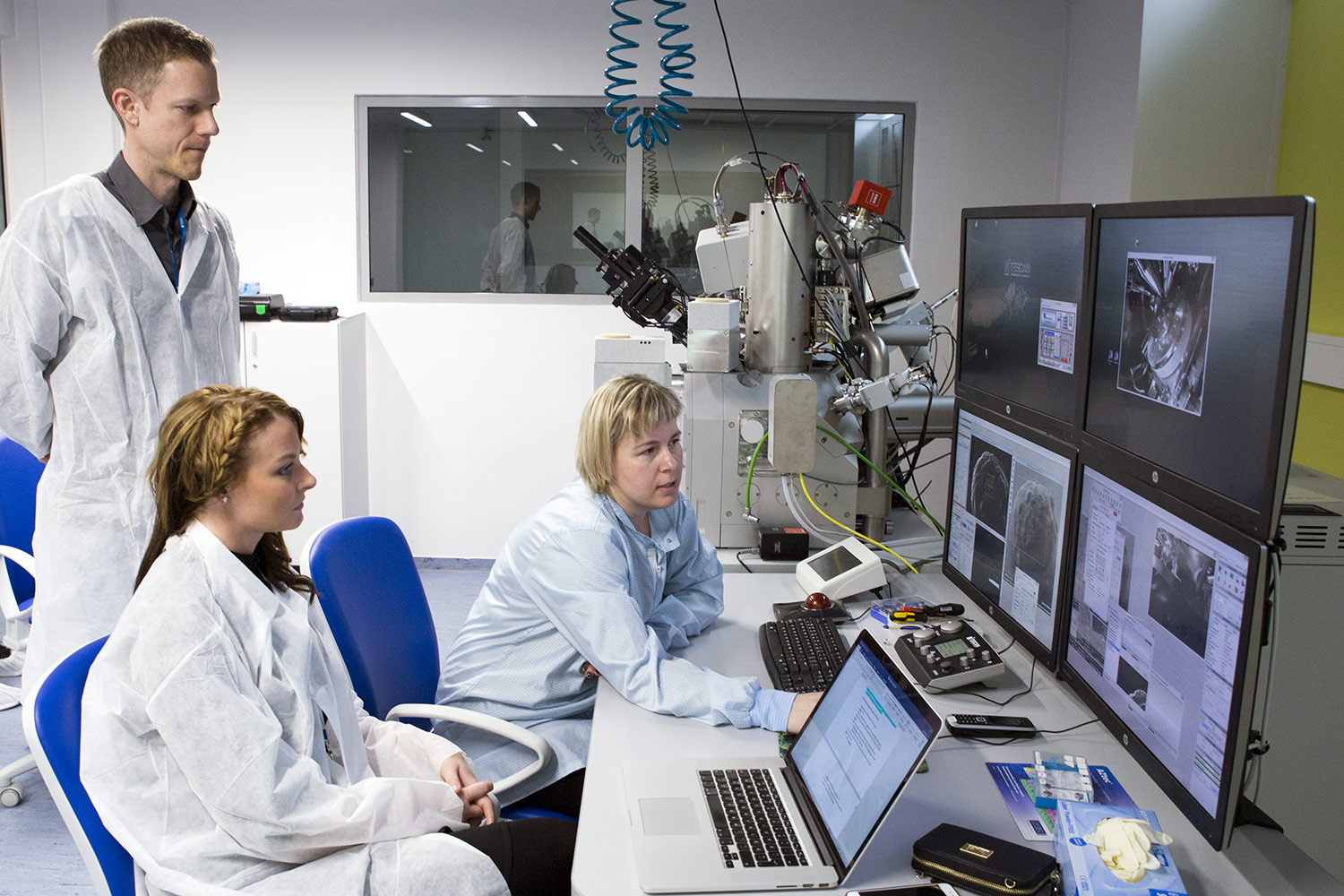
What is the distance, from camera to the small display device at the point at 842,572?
200 centimetres

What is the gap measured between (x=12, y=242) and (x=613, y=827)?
156cm

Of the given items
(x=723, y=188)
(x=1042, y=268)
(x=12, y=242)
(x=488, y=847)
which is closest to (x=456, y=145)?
(x=723, y=188)

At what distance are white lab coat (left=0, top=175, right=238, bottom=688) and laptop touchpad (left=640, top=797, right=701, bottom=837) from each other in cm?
120

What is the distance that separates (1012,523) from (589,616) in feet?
2.38

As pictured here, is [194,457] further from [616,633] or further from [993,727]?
[993,727]

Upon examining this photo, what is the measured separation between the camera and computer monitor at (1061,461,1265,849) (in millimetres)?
Result: 1040

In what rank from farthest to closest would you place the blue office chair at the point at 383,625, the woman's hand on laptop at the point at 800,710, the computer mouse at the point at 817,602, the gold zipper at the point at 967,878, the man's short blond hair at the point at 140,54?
the computer mouse at the point at 817,602, the man's short blond hair at the point at 140,54, the blue office chair at the point at 383,625, the woman's hand on laptop at the point at 800,710, the gold zipper at the point at 967,878

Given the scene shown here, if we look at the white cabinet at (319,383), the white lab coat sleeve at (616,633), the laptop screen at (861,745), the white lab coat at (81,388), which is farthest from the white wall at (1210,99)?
the white lab coat at (81,388)

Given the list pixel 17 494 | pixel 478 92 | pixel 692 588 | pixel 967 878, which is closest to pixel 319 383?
pixel 478 92

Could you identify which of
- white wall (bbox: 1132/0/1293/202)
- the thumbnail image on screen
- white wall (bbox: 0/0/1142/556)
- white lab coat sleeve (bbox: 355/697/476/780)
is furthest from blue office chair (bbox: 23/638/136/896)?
white wall (bbox: 1132/0/1293/202)

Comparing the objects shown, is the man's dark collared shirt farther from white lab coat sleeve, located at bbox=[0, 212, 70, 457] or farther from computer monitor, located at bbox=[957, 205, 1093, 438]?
A: computer monitor, located at bbox=[957, 205, 1093, 438]

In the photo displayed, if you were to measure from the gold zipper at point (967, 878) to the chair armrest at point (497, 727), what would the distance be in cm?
68

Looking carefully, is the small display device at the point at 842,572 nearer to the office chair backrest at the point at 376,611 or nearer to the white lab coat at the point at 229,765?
the office chair backrest at the point at 376,611

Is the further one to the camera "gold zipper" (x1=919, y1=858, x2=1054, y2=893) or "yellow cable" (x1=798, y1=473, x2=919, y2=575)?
"yellow cable" (x1=798, y1=473, x2=919, y2=575)
